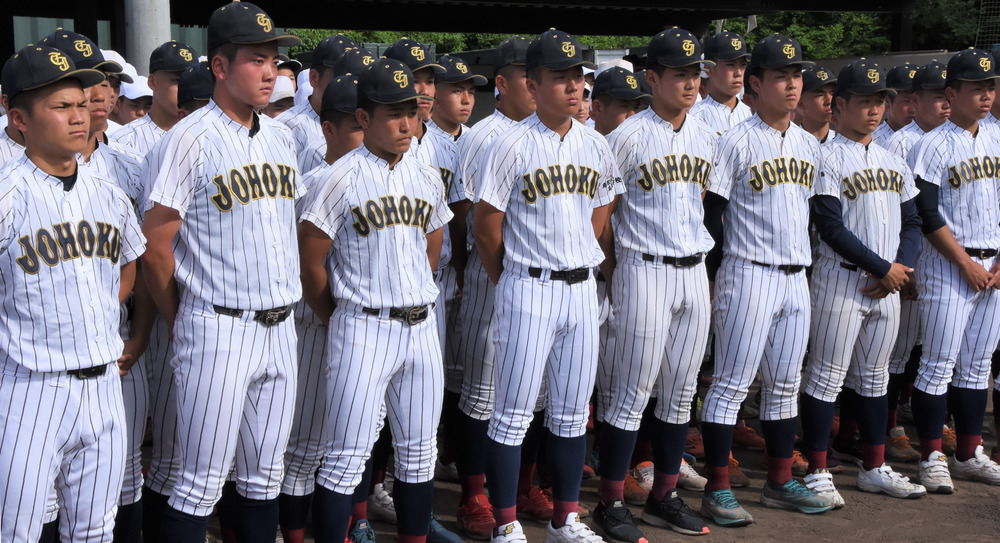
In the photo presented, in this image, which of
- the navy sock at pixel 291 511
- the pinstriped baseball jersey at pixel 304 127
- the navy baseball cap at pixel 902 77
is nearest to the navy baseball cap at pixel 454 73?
the pinstriped baseball jersey at pixel 304 127

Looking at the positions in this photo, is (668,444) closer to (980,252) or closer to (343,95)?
(980,252)

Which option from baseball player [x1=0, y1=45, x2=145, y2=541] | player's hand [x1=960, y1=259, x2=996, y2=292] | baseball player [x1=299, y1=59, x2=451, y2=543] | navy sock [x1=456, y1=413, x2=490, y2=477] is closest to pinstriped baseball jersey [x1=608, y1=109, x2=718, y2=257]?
navy sock [x1=456, y1=413, x2=490, y2=477]

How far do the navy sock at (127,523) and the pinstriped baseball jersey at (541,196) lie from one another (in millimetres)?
1742

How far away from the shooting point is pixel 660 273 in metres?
4.82

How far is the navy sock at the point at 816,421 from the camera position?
17.7 feet

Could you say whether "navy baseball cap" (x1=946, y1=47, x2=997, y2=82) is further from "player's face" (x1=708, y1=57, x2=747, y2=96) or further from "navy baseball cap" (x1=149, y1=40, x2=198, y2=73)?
"navy baseball cap" (x1=149, y1=40, x2=198, y2=73)

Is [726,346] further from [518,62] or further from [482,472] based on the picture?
[518,62]

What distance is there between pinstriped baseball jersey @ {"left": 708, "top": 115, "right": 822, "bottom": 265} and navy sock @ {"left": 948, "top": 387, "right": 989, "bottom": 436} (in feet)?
4.59

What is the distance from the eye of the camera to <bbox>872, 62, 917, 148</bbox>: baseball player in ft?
21.4

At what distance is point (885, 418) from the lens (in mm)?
5535

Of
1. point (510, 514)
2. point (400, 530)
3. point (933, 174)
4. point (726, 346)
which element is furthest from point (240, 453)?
point (933, 174)

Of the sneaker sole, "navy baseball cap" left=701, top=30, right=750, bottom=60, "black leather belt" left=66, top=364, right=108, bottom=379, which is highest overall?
"navy baseball cap" left=701, top=30, right=750, bottom=60

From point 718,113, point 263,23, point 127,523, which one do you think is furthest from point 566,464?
point 718,113

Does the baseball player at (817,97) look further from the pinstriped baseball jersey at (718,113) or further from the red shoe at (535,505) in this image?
the red shoe at (535,505)
